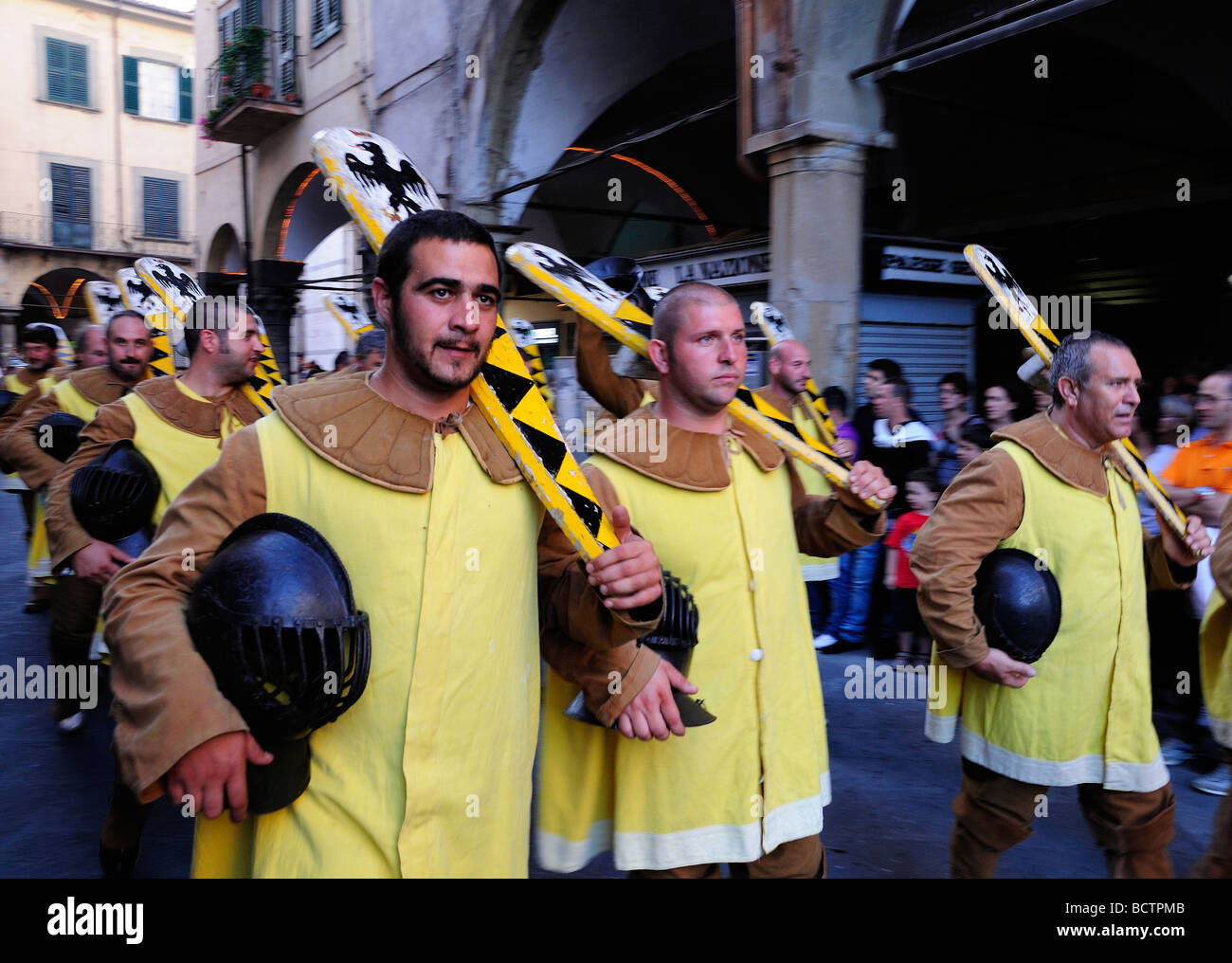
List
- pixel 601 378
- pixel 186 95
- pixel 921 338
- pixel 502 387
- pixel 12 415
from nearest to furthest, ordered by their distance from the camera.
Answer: pixel 502 387 → pixel 601 378 → pixel 12 415 → pixel 921 338 → pixel 186 95

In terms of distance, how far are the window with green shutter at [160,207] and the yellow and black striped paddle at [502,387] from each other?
98.2 feet

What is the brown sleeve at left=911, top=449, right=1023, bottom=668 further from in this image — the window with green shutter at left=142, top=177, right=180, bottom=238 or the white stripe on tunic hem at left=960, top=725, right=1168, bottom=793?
the window with green shutter at left=142, top=177, right=180, bottom=238

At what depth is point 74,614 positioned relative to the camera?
4695 mm

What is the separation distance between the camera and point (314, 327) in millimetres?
19125

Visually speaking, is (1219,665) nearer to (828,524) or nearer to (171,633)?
(828,524)

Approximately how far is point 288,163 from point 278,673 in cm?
1590

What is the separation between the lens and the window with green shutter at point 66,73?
26.2 metres

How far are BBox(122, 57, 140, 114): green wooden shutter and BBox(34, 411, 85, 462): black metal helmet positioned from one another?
1041 inches

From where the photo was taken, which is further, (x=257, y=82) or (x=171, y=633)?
(x=257, y=82)

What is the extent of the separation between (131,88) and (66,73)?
161 centimetres

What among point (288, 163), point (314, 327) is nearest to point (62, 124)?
point (314, 327)

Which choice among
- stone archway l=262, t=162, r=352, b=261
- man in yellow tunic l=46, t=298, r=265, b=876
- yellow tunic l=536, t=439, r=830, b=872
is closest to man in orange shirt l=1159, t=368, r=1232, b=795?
yellow tunic l=536, t=439, r=830, b=872

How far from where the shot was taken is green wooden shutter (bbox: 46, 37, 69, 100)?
85.8 feet

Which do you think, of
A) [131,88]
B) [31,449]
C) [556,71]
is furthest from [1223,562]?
[131,88]
